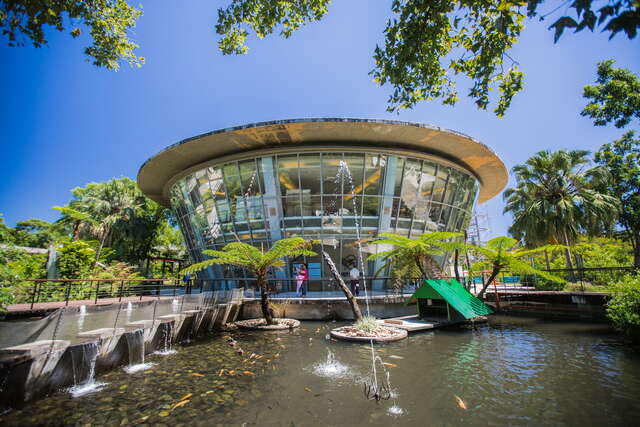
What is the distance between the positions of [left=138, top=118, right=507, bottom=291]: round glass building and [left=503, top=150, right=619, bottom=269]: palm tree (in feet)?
16.9

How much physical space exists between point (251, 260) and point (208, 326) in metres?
2.99

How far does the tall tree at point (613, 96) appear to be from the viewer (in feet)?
A: 56.0

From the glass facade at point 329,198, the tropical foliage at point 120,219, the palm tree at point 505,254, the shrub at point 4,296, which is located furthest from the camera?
the tropical foliage at point 120,219

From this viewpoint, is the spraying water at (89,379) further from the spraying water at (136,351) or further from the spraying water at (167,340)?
the spraying water at (167,340)

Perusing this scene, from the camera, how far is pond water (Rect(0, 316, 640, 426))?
12.7 ft

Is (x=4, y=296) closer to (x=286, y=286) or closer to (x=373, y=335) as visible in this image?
(x=373, y=335)

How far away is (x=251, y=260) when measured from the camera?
11023 millimetres

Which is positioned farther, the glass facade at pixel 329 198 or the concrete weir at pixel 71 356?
the glass facade at pixel 329 198

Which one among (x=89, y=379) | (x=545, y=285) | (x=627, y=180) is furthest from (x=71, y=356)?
(x=627, y=180)

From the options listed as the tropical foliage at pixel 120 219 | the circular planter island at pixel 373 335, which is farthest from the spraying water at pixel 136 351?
the tropical foliage at pixel 120 219

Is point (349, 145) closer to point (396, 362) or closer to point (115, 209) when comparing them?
point (396, 362)

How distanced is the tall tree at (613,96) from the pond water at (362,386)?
16.9 metres

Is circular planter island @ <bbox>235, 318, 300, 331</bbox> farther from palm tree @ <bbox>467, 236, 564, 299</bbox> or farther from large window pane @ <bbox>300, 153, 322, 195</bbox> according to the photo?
large window pane @ <bbox>300, 153, 322, 195</bbox>

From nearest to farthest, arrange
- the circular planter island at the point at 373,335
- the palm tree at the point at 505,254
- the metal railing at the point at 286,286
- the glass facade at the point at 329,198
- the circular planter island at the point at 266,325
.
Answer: the circular planter island at the point at 373,335 < the circular planter island at the point at 266,325 < the palm tree at the point at 505,254 < the metal railing at the point at 286,286 < the glass facade at the point at 329,198
